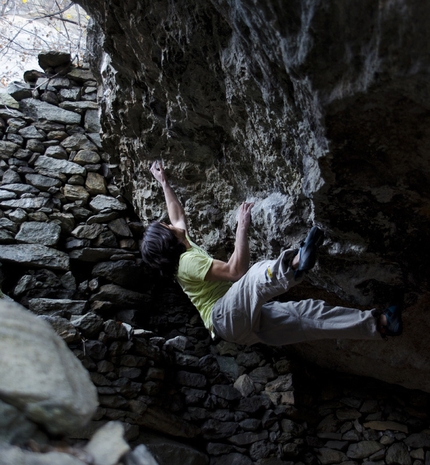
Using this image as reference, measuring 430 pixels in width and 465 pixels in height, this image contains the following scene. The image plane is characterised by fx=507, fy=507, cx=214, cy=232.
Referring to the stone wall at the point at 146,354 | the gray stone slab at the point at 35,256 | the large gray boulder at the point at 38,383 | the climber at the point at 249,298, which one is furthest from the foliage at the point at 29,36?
the large gray boulder at the point at 38,383

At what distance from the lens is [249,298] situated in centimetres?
280

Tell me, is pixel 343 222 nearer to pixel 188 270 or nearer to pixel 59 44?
pixel 188 270

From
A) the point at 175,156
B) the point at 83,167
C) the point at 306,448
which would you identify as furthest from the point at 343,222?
the point at 83,167

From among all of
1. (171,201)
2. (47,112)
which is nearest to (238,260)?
(171,201)

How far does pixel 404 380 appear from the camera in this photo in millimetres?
4133

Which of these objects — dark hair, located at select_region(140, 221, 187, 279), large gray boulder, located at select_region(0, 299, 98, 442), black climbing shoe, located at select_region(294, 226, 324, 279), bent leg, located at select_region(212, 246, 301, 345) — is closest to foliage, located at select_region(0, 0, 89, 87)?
dark hair, located at select_region(140, 221, 187, 279)

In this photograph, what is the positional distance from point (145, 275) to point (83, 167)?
1.37m

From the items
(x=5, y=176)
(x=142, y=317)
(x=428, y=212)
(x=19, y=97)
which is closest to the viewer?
(x=428, y=212)

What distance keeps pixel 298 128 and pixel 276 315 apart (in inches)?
47.5

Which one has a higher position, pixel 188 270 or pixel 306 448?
pixel 188 270

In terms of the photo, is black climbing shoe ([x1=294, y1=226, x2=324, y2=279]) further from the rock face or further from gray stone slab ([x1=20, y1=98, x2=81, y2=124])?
gray stone slab ([x1=20, y1=98, x2=81, y2=124])

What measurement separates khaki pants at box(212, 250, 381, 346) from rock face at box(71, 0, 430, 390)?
11.7 inches

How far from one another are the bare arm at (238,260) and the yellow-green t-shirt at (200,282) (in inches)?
2.1

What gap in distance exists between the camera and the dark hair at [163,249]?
3121 mm
